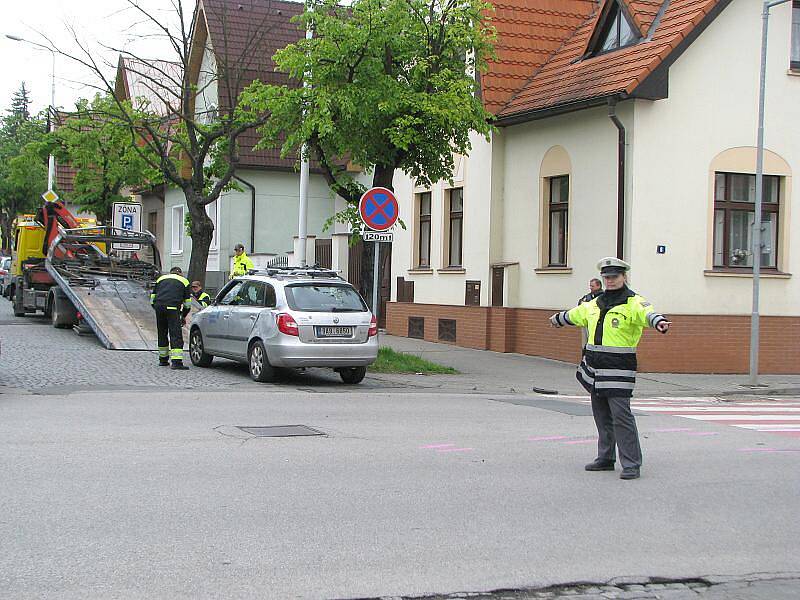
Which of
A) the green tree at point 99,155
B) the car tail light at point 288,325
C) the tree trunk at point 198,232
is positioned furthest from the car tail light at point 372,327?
the green tree at point 99,155

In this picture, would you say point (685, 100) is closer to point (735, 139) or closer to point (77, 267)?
point (735, 139)

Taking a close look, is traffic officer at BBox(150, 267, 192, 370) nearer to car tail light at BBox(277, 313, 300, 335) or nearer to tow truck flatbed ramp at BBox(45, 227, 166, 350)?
tow truck flatbed ramp at BBox(45, 227, 166, 350)

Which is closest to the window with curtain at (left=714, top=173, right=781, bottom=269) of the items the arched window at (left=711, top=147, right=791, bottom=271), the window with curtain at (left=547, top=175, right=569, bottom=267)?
the arched window at (left=711, top=147, right=791, bottom=271)

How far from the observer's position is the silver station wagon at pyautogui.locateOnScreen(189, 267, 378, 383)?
14609 millimetres

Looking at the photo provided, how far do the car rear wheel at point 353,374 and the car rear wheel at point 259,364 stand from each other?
121 centimetres

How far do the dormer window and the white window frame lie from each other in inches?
846

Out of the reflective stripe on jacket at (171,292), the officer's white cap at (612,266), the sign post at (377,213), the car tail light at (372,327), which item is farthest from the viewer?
the reflective stripe on jacket at (171,292)

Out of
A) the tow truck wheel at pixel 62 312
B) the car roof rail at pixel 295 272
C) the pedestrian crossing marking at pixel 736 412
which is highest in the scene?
the car roof rail at pixel 295 272

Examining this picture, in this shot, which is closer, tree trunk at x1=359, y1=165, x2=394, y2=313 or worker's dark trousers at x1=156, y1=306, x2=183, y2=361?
worker's dark trousers at x1=156, y1=306, x2=183, y2=361

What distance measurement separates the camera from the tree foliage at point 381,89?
1650 centimetres

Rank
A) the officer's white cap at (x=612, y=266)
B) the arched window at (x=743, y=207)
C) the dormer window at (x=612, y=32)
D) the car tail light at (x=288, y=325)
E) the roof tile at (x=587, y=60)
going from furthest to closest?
the dormer window at (x=612, y=32) → the arched window at (x=743, y=207) → the roof tile at (x=587, y=60) → the car tail light at (x=288, y=325) → the officer's white cap at (x=612, y=266)

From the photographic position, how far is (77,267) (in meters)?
23.2

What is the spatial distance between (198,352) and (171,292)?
1.16 meters

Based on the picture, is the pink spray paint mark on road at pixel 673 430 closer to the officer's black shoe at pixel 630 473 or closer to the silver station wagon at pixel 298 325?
the officer's black shoe at pixel 630 473
